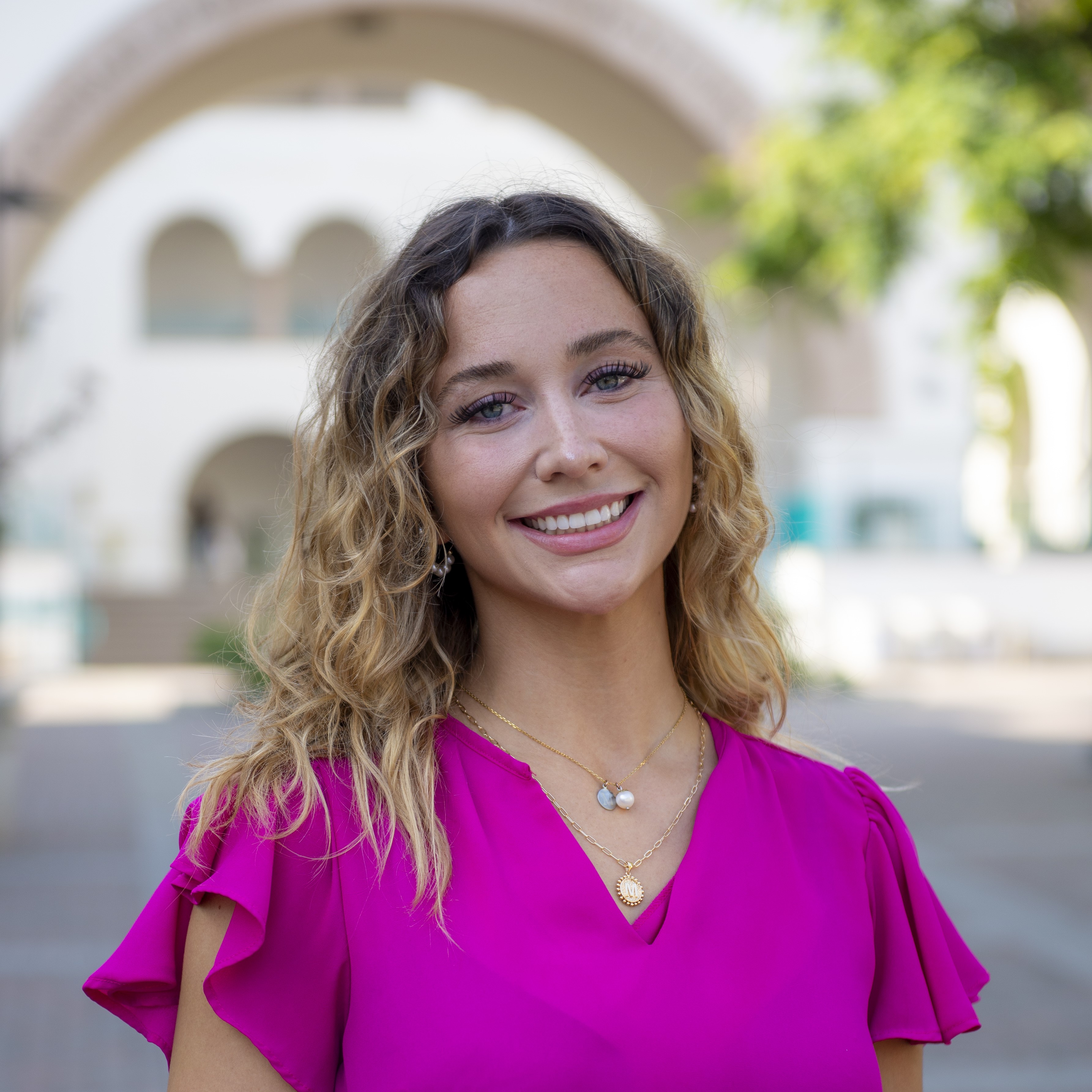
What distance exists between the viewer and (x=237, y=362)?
29.0 metres

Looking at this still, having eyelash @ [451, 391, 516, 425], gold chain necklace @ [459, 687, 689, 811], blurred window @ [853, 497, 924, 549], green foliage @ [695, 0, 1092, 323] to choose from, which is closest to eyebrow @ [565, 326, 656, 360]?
eyelash @ [451, 391, 516, 425]

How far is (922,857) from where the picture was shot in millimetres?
7754

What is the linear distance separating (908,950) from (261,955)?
894mm

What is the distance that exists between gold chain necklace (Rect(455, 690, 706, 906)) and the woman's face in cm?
22

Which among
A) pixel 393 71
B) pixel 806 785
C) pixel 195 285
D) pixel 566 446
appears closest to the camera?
pixel 566 446

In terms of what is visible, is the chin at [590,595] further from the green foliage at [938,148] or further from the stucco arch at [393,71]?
the stucco arch at [393,71]

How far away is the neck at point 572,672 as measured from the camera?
201 centimetres

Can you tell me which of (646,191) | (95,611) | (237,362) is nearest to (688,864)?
(646,191)

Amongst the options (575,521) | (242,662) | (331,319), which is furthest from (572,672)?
(331,319)

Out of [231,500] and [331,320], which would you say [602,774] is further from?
[231,500]

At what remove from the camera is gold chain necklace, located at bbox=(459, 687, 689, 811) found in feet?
6.46

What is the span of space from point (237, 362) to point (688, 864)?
92.8ft

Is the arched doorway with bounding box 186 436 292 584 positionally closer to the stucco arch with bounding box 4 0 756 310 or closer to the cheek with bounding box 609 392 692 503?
the stucco arch with bounding box 4 0 756 310

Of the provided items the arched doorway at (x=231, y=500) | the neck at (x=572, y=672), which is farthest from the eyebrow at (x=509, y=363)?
the arched doorway at (x=231, y=500)
